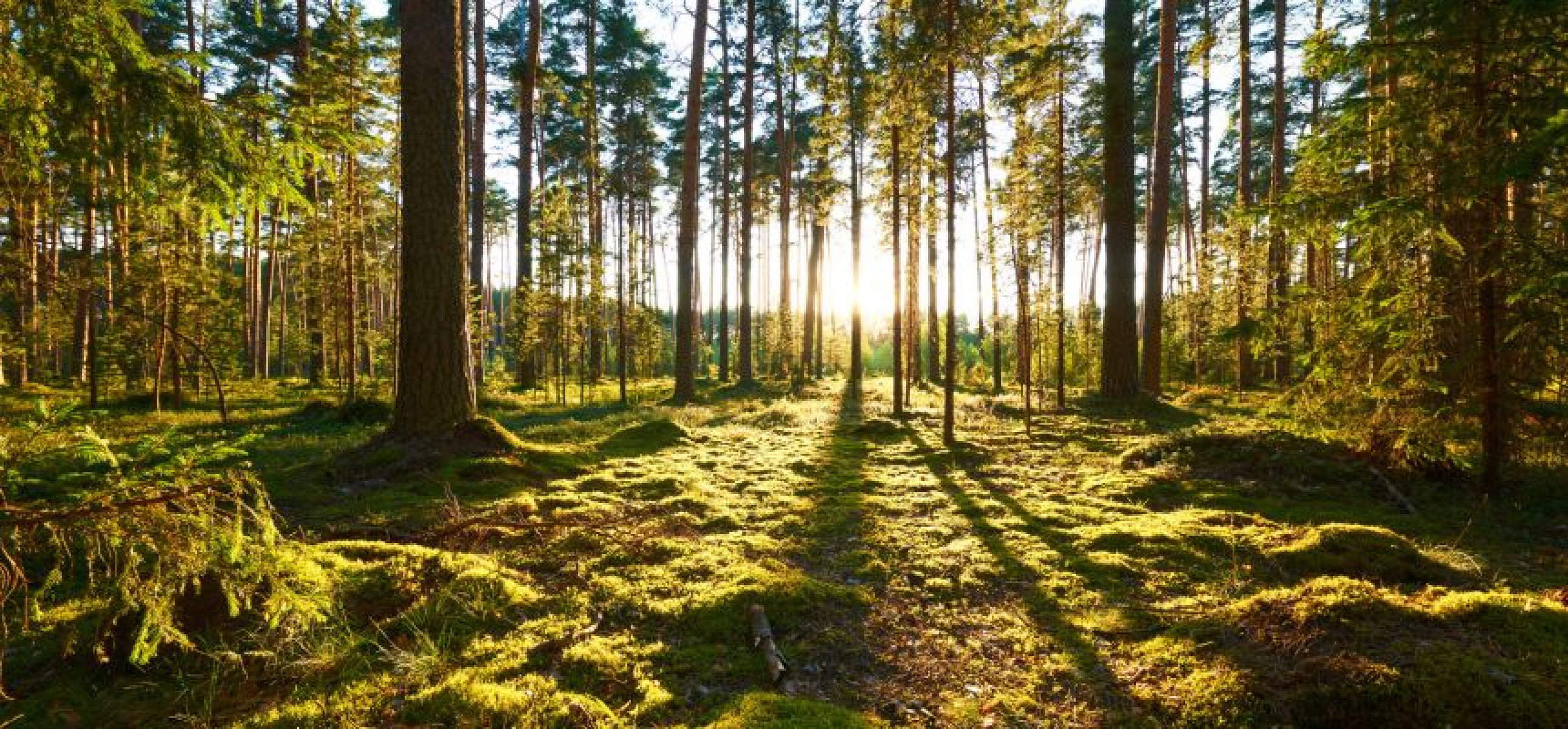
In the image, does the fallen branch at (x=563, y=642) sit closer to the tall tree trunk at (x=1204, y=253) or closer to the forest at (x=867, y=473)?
the forest at (x=867, y=473)

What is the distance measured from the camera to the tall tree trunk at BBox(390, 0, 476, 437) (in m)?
7.66

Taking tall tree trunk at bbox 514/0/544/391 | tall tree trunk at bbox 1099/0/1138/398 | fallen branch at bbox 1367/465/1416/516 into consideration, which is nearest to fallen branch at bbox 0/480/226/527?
fallen branch at bbox 1367/465/1416/516

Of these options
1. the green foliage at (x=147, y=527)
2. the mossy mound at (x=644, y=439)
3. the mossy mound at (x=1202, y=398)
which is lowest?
the mossy mound at (x=644, y=439)

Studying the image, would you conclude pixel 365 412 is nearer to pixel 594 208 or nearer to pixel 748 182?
pixel 748 182

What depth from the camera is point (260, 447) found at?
932cm

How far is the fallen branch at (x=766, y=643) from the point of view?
352cm

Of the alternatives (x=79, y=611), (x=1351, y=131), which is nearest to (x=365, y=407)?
(x=79, y=611)

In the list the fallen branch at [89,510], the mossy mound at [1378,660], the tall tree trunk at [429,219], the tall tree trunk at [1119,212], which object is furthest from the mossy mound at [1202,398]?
the fallen branch at [89,510]

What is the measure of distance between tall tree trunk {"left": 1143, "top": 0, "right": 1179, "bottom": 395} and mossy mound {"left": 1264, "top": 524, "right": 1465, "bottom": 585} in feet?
38.1

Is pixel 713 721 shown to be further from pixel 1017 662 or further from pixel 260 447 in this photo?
pixel 260 447

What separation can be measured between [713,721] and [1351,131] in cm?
823

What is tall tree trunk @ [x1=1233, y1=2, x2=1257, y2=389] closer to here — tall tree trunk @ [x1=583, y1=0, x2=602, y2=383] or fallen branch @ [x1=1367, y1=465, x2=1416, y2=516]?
fallen branch @ [x1=1367, y1=465, x2=1416, y2=516]

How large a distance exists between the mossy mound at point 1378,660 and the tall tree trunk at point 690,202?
14.4 m

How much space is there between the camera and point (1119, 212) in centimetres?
1431
